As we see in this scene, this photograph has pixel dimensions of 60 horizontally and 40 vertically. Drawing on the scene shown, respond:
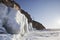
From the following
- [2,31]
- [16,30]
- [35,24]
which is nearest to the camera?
[2,31]

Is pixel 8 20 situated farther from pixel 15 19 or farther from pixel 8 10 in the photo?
pixel 8 10

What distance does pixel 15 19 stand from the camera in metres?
7.31

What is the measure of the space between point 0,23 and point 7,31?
0.50 meters

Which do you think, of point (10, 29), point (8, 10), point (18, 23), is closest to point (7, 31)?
point (10, 29)

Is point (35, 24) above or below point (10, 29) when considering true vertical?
above

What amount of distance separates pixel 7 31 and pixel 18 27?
1.79 ft

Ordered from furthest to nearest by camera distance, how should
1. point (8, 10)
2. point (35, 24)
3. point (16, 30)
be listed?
point (35, 24) < point (8, 10) < point (16, 30)

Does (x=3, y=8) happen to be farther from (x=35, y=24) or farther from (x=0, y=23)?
(x=35, y=24)

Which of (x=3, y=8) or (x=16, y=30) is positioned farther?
(x=3, y=8)

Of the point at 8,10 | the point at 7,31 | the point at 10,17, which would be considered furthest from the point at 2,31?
A: the point at 8,10

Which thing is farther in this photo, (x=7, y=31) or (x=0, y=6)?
(x=0, y=6)

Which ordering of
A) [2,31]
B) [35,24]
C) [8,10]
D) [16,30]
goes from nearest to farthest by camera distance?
[2,31] < [16,30] < [8,10] < [35,24]

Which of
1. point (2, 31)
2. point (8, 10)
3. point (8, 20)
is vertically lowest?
point (2, 31)

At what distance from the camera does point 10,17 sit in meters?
7.45
